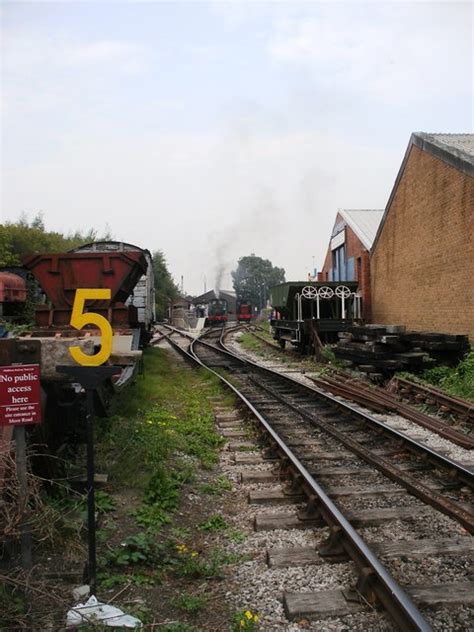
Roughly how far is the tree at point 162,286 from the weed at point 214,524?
59.3m

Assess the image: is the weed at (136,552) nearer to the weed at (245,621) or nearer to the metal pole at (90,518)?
the metal pole at (90,518)

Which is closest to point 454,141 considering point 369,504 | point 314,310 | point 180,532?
point 314,310

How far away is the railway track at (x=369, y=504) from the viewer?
3.15 metres

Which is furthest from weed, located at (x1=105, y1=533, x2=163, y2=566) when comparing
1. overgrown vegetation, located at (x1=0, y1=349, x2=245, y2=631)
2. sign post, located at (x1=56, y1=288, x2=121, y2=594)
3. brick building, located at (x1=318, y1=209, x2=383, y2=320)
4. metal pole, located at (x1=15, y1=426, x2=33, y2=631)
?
brick building, located at (x1=318, y1=209, x2=383, y2=320)

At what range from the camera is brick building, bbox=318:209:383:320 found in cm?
1991

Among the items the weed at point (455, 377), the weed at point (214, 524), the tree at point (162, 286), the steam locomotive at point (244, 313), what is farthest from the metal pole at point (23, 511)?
the tree at point (162, 286)

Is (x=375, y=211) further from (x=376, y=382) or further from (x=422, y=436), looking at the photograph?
(x=422, y=436)

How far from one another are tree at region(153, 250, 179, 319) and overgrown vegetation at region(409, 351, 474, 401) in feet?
176

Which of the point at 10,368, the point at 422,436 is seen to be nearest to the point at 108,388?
the point at 10,368

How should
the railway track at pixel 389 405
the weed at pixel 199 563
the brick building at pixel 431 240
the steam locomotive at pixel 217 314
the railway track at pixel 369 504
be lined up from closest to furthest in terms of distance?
1. the railway track at pixel 369 504
2. the weed at pixel 199 563
3. the railway track at pixel 389 405
4. the brick building at pixel 431 240
5. the steam locomotive at pixel 217 314

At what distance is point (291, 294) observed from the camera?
1870 cm

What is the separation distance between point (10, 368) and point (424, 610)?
2900 millimetres

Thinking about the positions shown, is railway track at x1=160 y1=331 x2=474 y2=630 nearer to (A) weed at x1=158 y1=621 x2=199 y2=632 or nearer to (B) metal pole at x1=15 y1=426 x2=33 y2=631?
(A) weed at x1=158 y1=621 x2=199 y2=632

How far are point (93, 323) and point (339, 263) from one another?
25.1 meters
